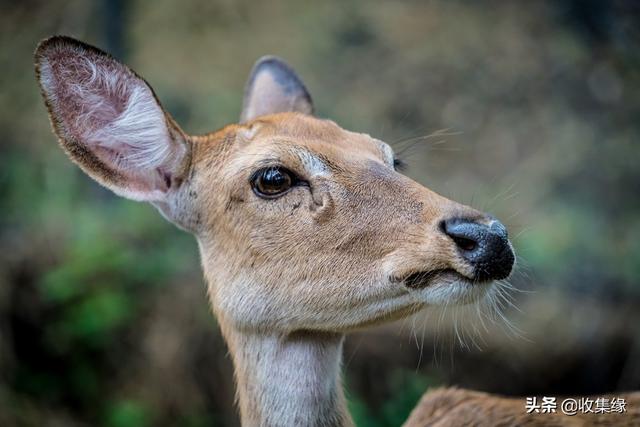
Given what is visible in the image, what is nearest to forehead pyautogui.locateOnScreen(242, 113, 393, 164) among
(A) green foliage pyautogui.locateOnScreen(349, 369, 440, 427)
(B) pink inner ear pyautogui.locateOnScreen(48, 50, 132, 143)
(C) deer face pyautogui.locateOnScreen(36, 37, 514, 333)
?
(C) deer face pyautogui.locateOnScreen(36, 37, 514, 333)

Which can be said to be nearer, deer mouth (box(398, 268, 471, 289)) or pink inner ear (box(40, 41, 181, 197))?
deer mouth (box(398, 268, 471, 289))

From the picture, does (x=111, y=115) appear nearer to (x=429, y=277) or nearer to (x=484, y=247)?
(x=429, y=277)

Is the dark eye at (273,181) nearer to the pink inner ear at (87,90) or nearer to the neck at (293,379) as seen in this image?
the neck at (293,379)

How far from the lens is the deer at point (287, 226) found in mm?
2898

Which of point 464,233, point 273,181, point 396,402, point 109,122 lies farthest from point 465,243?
point 396,402

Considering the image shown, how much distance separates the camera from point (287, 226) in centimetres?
317

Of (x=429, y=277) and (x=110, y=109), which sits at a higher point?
(x=110, y=109)

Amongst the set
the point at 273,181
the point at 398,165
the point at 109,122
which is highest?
the point at 398,165

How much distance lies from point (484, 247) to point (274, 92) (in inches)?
80.2

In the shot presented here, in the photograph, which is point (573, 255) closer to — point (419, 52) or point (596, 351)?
point (596, 351)

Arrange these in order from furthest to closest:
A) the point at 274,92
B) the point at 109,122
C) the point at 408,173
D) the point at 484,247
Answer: the point at 408,173 → the point at 274,92 → the point at 109,122 → the point at 484,247

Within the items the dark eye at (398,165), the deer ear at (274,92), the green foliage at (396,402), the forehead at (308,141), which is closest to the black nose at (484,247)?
the forehead at (308,141)

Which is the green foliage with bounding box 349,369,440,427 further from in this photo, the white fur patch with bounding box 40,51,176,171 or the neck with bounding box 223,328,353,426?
the white fur patch with bounding box 40,51,176,171

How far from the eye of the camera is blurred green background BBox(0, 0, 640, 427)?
20.8 feet
